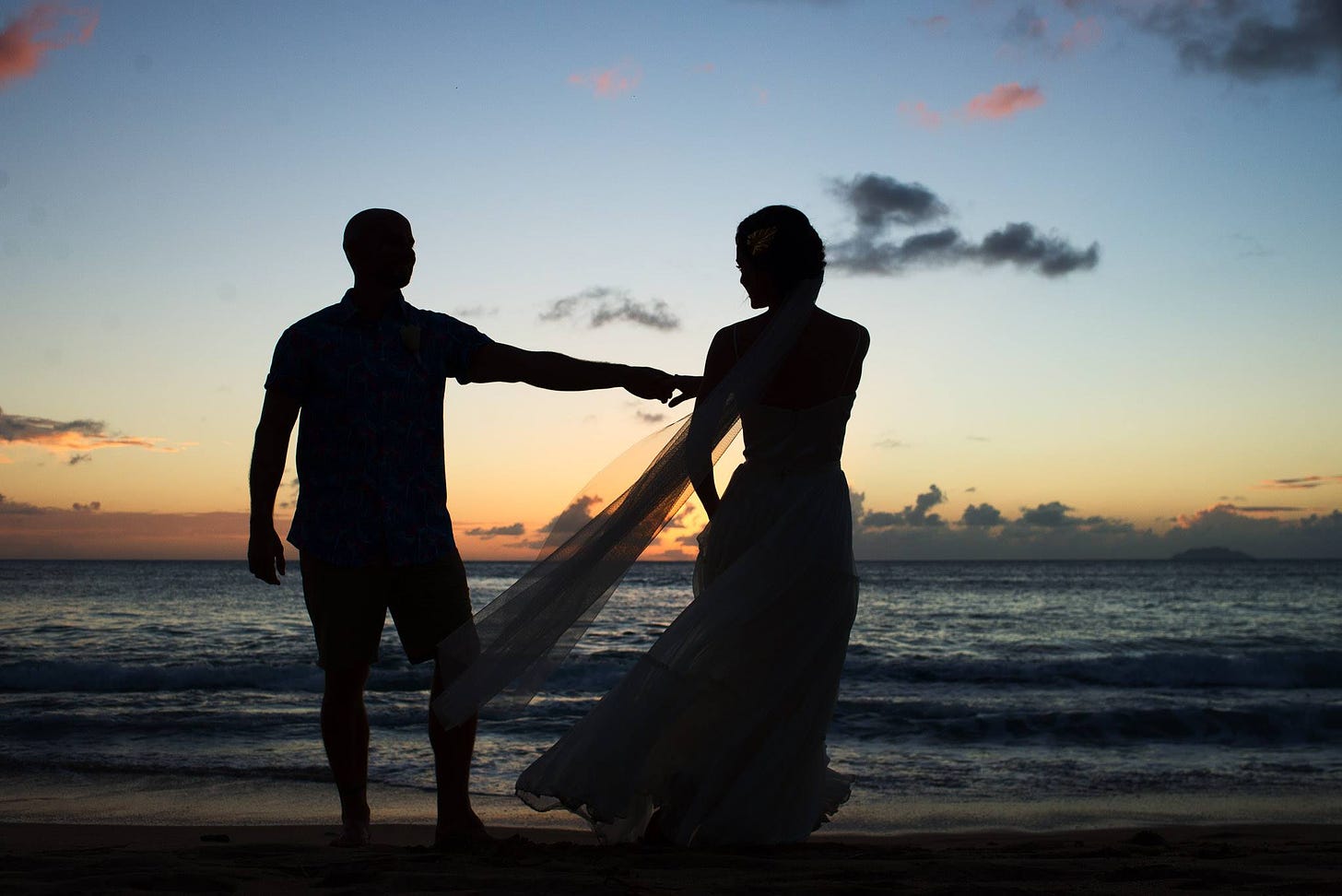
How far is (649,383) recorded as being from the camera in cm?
405

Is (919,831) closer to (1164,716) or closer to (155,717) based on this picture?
(1164,716)

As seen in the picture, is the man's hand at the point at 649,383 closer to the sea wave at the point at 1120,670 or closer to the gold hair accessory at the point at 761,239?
the gold hair accessory at the point at 761,239

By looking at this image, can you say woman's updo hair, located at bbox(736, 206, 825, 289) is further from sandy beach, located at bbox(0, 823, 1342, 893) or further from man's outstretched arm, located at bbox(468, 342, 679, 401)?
sandy beach, located at bbox(0, 823, 1342, 893)

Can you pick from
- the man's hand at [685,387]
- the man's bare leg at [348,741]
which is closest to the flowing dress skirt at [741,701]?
the man's hand at [685,387]

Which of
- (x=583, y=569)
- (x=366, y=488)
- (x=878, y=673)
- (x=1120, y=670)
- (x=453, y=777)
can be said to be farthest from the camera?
(x=1120, y=670)

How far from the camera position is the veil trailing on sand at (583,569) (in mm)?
3455

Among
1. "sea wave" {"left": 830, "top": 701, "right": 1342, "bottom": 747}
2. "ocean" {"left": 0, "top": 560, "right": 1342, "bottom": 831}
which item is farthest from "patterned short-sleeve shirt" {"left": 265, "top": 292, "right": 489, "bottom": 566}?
"sea wave" {"left": 830, "top": 701, "right": 1342, "bottom": 747}

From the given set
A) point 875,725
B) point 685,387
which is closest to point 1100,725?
point 875,725

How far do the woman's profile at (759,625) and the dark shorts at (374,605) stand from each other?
23.9 inches

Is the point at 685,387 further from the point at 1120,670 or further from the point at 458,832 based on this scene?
the point at 1120,670

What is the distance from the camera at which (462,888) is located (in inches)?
109

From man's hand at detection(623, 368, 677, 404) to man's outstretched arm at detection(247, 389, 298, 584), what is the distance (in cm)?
126

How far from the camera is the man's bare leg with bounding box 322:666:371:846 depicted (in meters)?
3.61

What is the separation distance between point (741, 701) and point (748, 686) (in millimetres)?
57
